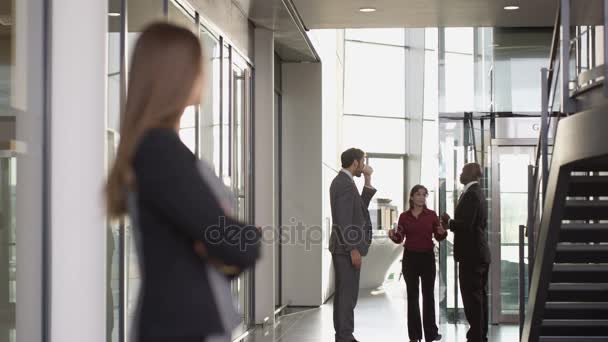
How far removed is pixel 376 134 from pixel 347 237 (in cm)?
1189

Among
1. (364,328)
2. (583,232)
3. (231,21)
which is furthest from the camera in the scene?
(364,328)

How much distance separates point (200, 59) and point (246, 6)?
702 cm

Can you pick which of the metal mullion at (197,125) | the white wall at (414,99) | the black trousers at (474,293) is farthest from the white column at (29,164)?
the white wall at (414,99)

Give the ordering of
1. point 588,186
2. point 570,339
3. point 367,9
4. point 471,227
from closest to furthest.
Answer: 1. point 588,186
2. point 570,339
3. point 471,227
4. point 367,9

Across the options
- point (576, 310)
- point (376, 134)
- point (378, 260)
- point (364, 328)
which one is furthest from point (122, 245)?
point (376, 134)

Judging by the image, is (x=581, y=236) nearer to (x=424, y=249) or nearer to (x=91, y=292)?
(x=424, y=249)

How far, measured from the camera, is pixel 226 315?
1868 mm

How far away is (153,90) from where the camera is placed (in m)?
1.81

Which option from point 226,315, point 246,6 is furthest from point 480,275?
point 226,315

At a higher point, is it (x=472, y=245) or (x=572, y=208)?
(x=572, y=208)

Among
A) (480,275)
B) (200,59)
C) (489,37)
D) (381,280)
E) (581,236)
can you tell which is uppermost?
(489,37)

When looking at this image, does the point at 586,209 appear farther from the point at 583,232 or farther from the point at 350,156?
the point at 350,156

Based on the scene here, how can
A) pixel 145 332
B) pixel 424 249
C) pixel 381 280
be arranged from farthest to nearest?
pixel 381 280
pixel 424 249
pixel 145 332

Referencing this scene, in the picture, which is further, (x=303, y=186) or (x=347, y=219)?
(x=303, y=186)
